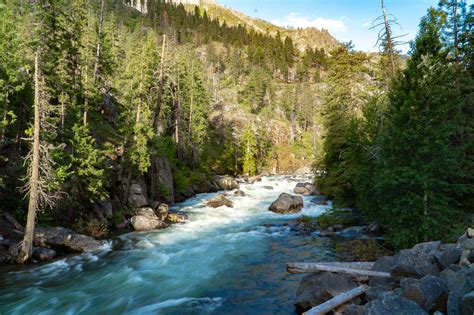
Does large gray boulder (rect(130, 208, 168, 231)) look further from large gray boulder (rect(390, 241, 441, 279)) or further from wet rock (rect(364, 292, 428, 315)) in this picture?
wet rock (rect(364, 292, 428, 315))

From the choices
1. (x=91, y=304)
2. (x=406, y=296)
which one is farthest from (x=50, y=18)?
(x=406, y=296)

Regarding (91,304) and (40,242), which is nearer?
(91,304)

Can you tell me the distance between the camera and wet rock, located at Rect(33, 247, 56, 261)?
16.7 m

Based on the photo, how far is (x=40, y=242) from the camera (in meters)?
18.0

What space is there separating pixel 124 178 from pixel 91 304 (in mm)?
16201

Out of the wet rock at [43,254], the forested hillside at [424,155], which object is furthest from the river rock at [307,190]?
the wet rock at [43,254]

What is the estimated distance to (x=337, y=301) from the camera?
9680mm

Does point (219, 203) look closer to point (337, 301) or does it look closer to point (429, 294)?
point (337, 301)

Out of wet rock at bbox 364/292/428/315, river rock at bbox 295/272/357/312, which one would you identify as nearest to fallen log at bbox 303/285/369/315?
river rock at bbox 295/272/357/312

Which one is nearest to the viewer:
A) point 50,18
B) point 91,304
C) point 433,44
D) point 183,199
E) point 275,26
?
point 91,304

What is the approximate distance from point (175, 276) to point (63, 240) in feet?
25.9

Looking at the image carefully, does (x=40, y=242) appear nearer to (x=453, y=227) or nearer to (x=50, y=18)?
(x=50, y=18)

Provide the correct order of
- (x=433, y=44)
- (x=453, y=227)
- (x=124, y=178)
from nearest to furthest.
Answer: (x=453, y=227) → (x=433, y=44) → (x=124, y=178)

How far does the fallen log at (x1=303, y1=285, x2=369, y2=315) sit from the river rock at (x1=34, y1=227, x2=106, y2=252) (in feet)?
48.3
